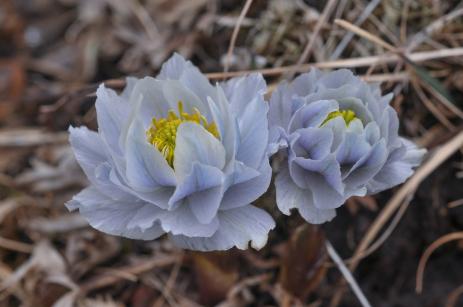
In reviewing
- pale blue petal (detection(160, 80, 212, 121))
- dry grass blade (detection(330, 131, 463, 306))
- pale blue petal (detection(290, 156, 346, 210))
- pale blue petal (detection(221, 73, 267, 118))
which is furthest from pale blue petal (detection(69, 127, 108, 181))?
dry grass blade (detection(330, 131, 463, 306))

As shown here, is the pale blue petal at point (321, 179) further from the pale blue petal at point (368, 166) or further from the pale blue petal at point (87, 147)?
the pale blue petal at point (87, 147)

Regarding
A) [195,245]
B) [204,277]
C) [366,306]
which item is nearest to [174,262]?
[204,277]

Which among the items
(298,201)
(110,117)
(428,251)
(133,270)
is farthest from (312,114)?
(133,270)

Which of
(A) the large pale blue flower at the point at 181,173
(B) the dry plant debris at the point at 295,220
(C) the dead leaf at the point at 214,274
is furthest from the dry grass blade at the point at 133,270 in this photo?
(A) the large pale blue flower at the point at 181,173

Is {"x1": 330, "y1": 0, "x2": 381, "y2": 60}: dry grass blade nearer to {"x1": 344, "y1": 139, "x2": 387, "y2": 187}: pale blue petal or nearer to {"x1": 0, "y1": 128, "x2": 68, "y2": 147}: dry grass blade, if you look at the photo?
{"x1": 344, "y1": 139, "x2": 387, "y2": 187}: pale blue petal

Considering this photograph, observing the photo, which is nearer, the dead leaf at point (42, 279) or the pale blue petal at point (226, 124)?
the pale blue petal at point (226, 124)

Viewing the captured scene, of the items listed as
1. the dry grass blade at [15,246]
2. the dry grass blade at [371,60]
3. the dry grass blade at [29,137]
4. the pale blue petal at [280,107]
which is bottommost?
the dry grass blade at [15,246]

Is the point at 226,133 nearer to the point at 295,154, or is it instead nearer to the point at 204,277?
the point at 295,154
